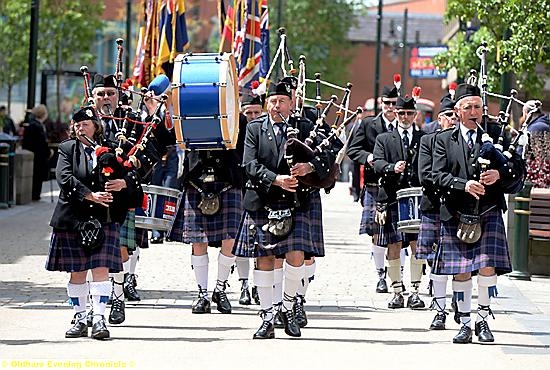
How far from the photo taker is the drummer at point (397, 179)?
12.3 meters

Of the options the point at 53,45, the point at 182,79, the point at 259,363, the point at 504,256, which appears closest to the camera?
the point at 259,363

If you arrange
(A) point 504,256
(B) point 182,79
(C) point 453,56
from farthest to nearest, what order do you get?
1. (C) point 453,56
2. (B) point 182,79
3. (A) point 504,256

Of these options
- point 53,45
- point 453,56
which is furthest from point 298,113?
point 53,45

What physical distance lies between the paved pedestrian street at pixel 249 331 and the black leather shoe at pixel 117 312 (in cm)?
7

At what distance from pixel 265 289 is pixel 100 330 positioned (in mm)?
1238

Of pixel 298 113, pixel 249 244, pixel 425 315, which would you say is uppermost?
pixel 298 113

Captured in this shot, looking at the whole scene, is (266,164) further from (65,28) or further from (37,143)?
(65,28)

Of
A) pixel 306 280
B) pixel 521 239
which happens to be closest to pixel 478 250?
pixel 306 280

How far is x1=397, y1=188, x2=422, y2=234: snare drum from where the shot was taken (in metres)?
12.0

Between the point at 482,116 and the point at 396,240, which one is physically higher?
the point at 482,116

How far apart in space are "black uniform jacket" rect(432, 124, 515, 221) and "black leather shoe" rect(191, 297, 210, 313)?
236cm

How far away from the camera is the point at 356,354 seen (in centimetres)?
924

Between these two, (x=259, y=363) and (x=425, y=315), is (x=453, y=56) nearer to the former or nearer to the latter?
(x=425, y=315)

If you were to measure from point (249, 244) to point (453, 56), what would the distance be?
13693 mm
